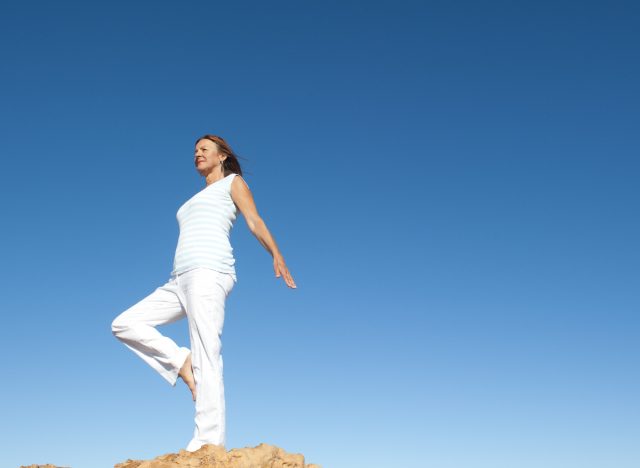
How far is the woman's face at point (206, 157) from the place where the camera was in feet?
30.1

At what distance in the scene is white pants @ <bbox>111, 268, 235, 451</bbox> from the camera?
314 inches

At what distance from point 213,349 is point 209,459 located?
1189 millimetres

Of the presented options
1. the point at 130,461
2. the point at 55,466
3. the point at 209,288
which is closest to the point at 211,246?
the point at 209,288

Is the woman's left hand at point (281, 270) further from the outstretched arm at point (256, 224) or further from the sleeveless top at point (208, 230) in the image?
the sleeveless top at point (208, 230)

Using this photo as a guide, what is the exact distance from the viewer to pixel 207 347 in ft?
26.6

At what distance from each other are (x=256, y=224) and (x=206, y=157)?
124cm

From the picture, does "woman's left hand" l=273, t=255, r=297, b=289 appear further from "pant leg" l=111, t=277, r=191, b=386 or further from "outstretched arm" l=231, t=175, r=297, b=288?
"pant leg" l=111, t=277, r=191, b=386

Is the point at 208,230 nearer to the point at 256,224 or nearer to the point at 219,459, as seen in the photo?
the point at 256,224

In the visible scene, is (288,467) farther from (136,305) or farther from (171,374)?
(136,305)

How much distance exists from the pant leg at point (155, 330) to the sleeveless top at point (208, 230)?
341mm

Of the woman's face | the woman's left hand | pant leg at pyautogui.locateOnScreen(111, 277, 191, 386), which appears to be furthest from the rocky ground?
the woman's face

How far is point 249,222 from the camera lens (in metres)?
8.58

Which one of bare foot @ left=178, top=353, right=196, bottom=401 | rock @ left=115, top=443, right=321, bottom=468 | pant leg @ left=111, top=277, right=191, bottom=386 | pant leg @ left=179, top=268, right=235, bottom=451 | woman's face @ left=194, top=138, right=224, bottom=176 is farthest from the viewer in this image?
woman's face @ left=194, top=138, right=224, bottom=176

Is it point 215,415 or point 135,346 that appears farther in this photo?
point 135,346
